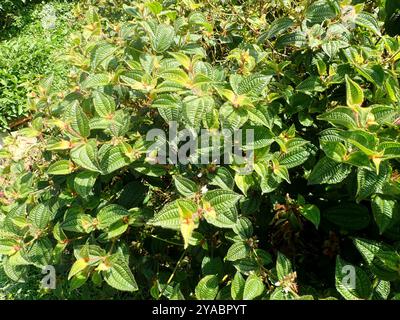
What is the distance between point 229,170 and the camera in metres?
1.39

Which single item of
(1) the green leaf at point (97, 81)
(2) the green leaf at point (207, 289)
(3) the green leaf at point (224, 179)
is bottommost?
(2) the green leaf at point (207, 289)

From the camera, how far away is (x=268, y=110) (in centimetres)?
144

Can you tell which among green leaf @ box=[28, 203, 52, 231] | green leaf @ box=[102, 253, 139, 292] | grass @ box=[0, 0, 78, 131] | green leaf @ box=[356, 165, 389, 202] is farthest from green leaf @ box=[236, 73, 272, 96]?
grass @ box=[0, 0, 78, 131]

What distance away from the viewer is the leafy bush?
1254 mm

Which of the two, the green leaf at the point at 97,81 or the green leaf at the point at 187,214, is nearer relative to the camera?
the green leaf at the point at 187,214

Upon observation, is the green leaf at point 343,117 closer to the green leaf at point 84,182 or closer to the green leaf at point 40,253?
the green leaf at point 84,182

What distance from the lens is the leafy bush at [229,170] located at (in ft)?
4.12

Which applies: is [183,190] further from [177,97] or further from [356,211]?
[356,211]

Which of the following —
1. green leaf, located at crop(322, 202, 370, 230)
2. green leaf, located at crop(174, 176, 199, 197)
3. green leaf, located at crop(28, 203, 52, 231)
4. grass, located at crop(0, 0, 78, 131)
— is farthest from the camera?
grass, located at crop(0, 0, 78, 131)

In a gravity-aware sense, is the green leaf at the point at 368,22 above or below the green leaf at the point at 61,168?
above

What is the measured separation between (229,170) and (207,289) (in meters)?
0.37

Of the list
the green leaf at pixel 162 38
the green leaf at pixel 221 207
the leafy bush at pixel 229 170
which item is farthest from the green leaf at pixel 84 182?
the green leaf at pixel 162 38

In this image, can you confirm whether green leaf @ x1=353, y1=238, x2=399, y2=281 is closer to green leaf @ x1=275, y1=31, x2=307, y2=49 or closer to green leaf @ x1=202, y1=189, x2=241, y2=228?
green leaf @ x1=202, y1=189, x2=241, y2=228
